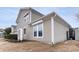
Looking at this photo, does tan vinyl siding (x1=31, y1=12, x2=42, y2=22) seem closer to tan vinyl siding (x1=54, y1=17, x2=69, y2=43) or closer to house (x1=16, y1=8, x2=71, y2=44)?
house (x1=16, y1=8, x2=71, y2=44)

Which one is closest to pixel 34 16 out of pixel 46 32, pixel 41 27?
pixel 41 27

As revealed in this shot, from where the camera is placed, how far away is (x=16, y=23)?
4246 millimetres

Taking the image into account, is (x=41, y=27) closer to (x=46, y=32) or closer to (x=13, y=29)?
(x=46, y=32)

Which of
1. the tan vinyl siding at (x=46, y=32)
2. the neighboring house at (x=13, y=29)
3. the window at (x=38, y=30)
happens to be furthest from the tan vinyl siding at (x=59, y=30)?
the neighboring house at (x=13, y=29)

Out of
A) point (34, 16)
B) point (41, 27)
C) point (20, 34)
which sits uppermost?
point (34, 16)

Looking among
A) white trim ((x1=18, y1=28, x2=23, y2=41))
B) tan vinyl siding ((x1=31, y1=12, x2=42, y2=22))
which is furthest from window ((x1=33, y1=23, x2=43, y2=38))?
white trim ((x1=18, y1=28, x2=23, y2=41))

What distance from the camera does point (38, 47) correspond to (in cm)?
420

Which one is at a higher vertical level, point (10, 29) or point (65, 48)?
point (10, 29)

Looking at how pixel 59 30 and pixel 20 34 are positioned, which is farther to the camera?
pixel 20 34

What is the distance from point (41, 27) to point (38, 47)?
40 centimetres

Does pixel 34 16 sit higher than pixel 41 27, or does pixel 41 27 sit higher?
pixel 34 16
